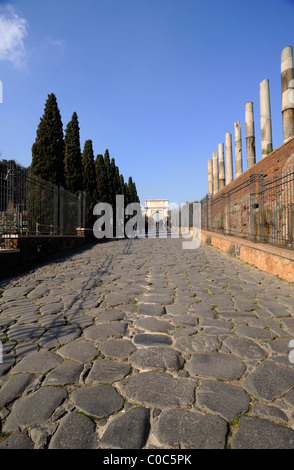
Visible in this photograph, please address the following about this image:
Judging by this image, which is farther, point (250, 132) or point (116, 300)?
point (250, 132)

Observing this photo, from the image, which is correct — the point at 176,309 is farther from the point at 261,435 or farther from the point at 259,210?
the point at 259,210

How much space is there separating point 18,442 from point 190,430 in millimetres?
901

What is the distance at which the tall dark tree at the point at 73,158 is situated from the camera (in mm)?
18125

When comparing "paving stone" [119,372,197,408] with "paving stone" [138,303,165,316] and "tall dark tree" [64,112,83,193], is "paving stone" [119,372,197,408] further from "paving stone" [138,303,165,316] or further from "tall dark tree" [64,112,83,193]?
"tall dark tree" [64,112,83,193]

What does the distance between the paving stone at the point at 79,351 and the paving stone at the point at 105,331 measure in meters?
0.14

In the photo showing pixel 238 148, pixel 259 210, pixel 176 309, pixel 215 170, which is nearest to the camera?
pixel 176 309

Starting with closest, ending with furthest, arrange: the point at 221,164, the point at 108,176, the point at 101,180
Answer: the point at 221,164 → the point at 101,180 → the point at 108,176

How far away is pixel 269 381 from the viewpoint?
5.98 ft

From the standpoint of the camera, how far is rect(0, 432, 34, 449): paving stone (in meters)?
1.30

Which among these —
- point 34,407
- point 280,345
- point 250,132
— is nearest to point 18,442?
point 34,407

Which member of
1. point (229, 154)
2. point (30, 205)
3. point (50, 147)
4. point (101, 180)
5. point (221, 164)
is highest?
point (229, 154)

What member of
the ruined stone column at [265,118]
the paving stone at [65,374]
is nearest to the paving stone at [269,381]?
the paving stone at [65,374]
